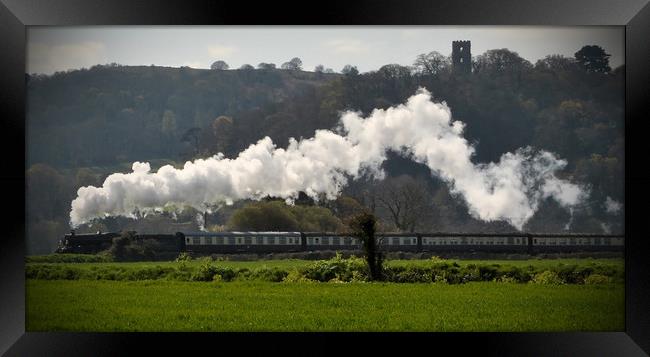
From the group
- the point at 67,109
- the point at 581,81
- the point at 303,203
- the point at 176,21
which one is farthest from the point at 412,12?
the point at 303,203

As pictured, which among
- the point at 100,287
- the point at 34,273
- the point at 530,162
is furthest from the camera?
the point at 530,162

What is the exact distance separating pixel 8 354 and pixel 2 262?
1033mm

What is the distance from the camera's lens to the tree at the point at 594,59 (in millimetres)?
13188

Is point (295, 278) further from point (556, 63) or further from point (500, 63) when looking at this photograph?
point (556, 63)

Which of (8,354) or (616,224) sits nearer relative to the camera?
(8,354)

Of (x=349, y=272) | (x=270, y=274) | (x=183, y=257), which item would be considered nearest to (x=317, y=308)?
(x=349, y=272)

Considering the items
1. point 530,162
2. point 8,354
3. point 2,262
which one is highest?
point 530,162

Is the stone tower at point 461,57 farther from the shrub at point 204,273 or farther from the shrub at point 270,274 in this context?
the shrub at point 204,273

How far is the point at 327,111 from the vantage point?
55.0ft

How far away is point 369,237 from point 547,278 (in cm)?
281

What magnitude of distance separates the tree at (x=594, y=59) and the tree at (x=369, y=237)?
3967 millimetres

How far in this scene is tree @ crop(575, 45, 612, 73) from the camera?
13.2 meters

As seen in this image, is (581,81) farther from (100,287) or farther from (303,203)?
(100,287)

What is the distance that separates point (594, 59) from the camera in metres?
13.6
